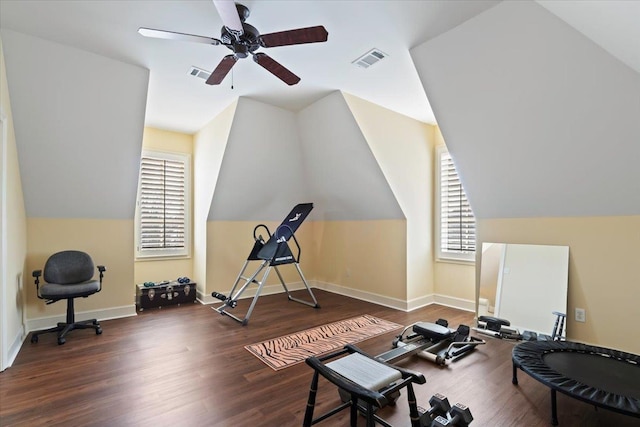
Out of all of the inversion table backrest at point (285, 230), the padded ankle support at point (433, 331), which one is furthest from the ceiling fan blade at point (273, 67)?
the padded ankle support at point (433, 331)

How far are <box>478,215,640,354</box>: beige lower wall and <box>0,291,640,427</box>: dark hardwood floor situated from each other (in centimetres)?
88

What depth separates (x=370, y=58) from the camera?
317 cm

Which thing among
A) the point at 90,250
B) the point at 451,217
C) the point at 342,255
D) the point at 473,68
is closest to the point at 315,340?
the point at 342,255

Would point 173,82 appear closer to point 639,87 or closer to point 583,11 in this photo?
point 583,11

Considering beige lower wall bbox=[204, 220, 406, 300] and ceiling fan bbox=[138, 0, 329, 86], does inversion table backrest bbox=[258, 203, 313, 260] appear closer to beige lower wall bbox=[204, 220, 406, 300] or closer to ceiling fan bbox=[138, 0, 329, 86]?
beige lower wall bbox=[204, 220, 406, 300]

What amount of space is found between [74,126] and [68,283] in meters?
1.94

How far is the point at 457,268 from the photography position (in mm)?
4922

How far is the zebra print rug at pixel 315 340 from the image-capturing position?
3057 millimetres

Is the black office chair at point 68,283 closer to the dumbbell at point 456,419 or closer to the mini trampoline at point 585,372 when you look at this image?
the dumbbell at point 456,419

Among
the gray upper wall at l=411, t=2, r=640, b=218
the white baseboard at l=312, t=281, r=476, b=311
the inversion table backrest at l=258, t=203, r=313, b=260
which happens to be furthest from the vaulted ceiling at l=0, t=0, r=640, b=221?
the inversion table backrest at l=258, t=203, r=313, b=260

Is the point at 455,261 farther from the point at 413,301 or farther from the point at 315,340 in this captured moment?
the point at 315,340

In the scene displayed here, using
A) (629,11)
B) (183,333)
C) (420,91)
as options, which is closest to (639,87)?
(629,11)

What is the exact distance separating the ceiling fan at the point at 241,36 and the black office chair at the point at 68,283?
9.79 feet

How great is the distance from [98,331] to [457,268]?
5.11 metres
